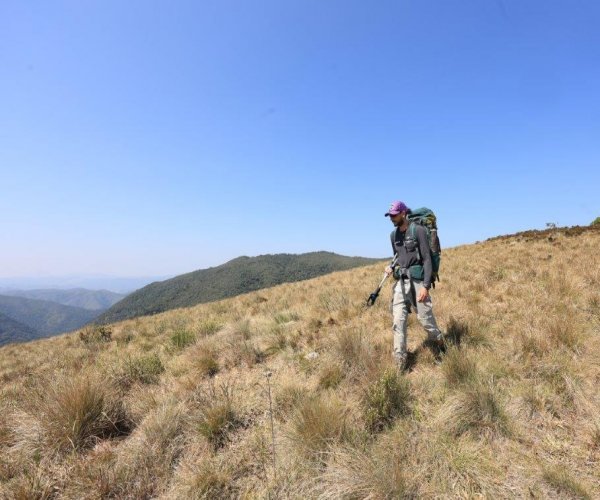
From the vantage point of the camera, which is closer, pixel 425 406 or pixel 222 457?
pixel 222 457

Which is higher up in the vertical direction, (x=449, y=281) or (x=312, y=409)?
(x=449, y=281)

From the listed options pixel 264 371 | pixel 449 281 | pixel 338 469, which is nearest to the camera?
pixel 338 469

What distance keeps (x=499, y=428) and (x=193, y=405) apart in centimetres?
357

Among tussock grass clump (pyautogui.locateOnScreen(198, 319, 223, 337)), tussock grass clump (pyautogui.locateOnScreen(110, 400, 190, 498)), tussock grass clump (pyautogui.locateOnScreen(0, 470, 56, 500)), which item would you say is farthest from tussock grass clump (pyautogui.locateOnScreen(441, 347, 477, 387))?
tussock grass clump (pyautogui.locateOnScreen(198, 319, 223, 337))

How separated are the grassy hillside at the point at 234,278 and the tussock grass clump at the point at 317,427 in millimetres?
141989

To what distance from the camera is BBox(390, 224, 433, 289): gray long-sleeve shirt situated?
4.78 metres

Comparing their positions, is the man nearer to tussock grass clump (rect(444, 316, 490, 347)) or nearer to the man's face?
the man's face

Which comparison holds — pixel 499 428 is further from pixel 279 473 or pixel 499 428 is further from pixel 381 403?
pixel 279 473

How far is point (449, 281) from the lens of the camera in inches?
376

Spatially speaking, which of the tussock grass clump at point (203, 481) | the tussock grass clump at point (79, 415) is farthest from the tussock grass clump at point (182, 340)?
the tussock grass clump at point (203, 481)

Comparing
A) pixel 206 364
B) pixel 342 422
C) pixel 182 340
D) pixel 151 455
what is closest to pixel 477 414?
pixel 342 422

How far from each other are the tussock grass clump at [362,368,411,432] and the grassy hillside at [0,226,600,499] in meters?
0.02

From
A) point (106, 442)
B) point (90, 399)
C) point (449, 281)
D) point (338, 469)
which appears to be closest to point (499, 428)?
point (338, 469)

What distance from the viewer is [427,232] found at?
4.97 m
